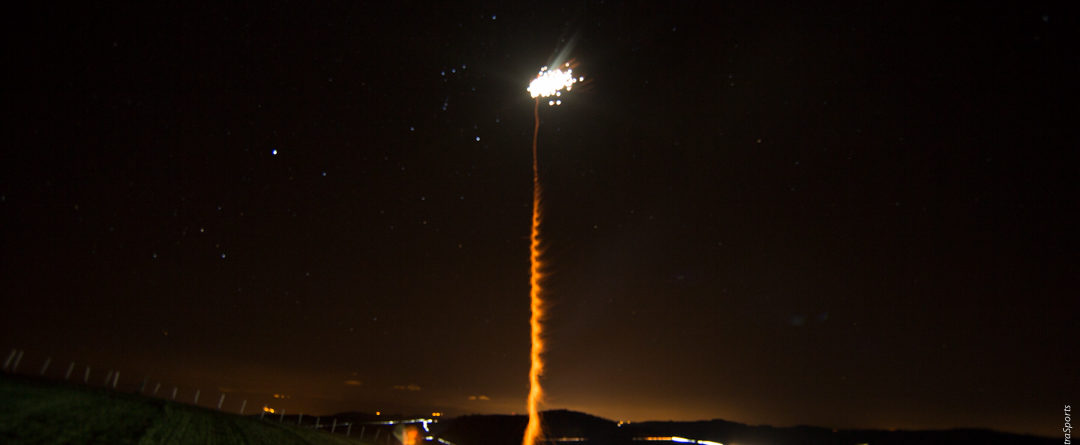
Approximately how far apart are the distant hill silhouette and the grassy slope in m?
72.7

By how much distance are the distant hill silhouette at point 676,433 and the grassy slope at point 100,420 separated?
72.7 meters

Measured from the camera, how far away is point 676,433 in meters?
109

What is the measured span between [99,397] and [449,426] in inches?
4085

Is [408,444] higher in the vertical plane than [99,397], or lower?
lower

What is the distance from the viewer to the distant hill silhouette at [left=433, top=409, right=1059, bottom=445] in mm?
91125

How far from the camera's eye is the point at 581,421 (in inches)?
4692

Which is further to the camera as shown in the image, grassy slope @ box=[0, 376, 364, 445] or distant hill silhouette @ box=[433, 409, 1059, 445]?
distant hill silhouette @ box=[433, 409, 1059, 445]

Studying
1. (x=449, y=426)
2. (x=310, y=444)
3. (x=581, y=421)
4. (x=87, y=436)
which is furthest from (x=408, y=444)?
(x=581, y=421)

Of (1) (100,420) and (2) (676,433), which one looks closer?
(1) (100,420)

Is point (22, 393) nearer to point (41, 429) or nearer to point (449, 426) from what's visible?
point (41, 429)

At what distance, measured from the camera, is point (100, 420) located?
11633 mm

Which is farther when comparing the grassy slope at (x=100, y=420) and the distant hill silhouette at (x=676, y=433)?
the distant hill silhouette at (x=676, y=433)

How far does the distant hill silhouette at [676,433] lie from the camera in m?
91.1

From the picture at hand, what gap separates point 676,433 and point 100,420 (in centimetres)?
11040
